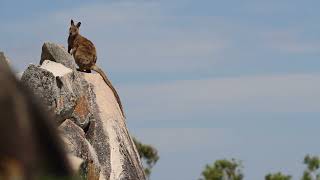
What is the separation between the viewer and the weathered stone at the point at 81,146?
20.6 m

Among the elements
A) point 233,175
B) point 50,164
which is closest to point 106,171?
point 233,175

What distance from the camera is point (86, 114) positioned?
74.4 ft

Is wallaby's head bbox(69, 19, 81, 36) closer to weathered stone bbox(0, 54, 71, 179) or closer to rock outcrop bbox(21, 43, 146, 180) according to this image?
rock outcrop bbox(21, 43, 146, 180)

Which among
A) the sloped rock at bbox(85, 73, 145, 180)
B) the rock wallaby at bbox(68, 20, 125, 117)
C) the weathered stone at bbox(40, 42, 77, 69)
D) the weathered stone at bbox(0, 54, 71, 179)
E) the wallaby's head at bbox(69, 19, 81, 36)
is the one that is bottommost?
the weathered stone at bbox(0, 54, 71, 179)

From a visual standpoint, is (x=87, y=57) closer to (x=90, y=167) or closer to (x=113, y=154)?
(x=113, y=154)

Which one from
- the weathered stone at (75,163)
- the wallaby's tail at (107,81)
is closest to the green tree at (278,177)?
the wallaby's tail at (107,81)

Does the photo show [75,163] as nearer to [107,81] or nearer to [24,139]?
[24,139]

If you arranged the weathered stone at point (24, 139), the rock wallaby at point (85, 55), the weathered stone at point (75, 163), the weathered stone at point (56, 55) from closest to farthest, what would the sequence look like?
the weathered stone at point (24, 139), the weathered stone at point (75, 163), the weathered stone at point (56, 55), the rock wallaby at point (85, 55)

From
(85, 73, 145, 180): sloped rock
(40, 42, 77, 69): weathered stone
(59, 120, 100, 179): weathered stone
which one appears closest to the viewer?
(59, 120, 100, 179): weathered stone

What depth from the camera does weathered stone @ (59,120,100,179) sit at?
20619 mm

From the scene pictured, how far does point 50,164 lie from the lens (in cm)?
165

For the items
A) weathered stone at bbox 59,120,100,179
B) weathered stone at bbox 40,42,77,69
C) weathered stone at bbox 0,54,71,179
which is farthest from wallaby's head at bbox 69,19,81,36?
weathered stone at bbox 0,54,71,179

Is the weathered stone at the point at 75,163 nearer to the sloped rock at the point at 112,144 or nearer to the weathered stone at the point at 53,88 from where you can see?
the weathered stone at the point at 53,88

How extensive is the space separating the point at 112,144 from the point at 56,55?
109 inches
